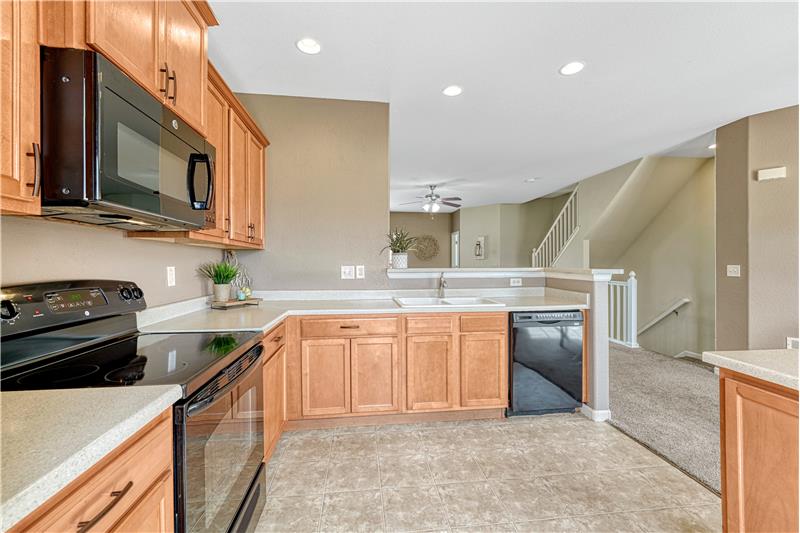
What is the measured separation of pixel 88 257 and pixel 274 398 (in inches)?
47.5

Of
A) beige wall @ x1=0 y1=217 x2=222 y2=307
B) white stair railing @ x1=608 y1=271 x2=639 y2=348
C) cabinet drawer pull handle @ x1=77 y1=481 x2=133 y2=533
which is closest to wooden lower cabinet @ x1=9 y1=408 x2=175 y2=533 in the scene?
cabinet drawer pull handle @ x1=77 y1=481 x2=133 y2=533

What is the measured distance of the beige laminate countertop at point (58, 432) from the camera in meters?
0.53

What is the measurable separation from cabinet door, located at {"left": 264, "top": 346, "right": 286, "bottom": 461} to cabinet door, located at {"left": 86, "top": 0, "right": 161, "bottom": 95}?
1.44 meters

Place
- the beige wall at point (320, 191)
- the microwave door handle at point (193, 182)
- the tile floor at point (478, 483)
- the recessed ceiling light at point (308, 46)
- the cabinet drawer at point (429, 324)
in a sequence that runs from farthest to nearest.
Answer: the beige wall at point (320, 191), the cabinet drawer at point (429, 324), the recessed ceiling light at point (308, 46), the tile floor at point (478, 483), the microwave door handle at point (193, 182)

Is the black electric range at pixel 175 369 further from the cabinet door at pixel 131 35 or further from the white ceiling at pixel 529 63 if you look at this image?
the white ceiling at pixel 529 63

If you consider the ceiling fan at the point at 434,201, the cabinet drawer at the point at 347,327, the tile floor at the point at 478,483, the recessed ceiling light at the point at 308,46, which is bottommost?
the tile floor at the point at 478,483

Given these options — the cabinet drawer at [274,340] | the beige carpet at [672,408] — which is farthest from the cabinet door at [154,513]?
the beige carpet at [672,408]

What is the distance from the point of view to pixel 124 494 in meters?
0.75

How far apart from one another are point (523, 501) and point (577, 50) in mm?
2786

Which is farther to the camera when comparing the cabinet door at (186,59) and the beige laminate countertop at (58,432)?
the cabinet door at (186,59)

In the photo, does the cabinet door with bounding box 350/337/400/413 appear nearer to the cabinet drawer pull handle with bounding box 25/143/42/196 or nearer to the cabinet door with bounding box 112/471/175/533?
the cabinet door with bounding box 112/471/175/533

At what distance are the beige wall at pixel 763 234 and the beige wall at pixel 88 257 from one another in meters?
4.97

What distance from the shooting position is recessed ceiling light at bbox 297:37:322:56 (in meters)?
2.20

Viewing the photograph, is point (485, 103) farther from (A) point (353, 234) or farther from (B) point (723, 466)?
(B) point (723, 466)
